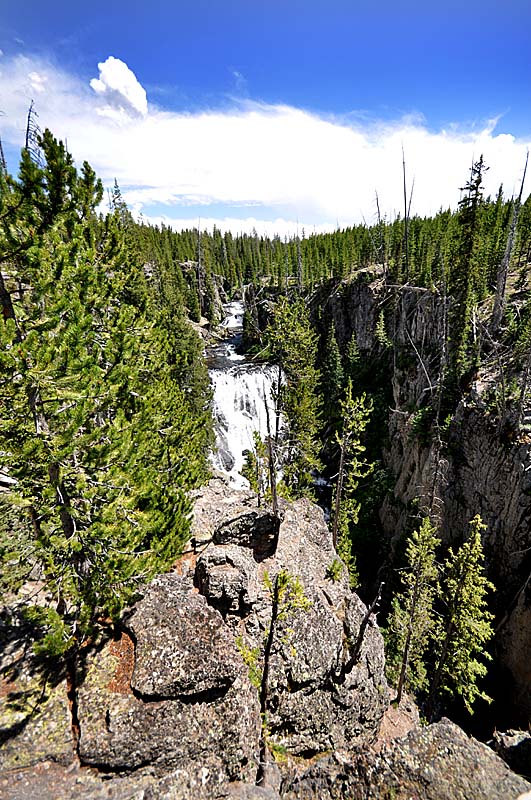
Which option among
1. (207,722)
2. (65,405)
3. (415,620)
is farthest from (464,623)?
(65,405)

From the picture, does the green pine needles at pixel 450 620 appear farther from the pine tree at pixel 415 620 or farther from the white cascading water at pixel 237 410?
the white cascading water at pixel 237 410

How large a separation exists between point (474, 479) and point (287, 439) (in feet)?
44.5

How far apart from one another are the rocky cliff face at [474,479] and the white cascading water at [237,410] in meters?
14.5

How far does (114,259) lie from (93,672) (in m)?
12.6

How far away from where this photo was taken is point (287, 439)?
25.5 meters

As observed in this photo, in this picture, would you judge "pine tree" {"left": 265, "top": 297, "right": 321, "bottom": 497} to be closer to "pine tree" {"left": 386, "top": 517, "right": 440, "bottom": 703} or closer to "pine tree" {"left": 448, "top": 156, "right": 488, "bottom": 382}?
"pine tree" {"left": 386, "top": 517, "right": 440, "bottom": 703}

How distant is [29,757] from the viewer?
735cm

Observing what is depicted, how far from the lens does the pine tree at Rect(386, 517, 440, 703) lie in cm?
1745

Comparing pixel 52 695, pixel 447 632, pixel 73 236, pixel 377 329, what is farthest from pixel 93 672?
pixel 377 329

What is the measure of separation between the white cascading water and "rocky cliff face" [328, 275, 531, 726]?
14.5 meters

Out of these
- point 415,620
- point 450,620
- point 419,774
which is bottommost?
point 415,620

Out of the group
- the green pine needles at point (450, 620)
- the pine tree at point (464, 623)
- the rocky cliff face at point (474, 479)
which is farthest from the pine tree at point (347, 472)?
the pine tree at point (464, 623)

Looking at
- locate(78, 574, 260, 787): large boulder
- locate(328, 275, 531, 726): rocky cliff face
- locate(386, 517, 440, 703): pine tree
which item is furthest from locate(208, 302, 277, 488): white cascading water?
locate(78, 574, 260, 787): large boulder

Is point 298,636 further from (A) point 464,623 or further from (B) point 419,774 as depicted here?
(A) point 464,623
